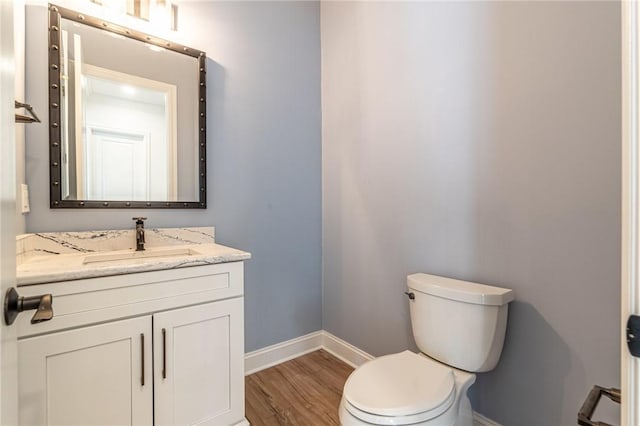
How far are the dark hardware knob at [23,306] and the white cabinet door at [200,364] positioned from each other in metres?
0.61

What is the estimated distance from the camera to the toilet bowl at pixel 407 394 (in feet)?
3.02

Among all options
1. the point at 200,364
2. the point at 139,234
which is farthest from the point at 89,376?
the point at 139,234

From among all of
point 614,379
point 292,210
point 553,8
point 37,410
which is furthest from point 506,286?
point 37,410

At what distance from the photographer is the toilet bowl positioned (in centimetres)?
92

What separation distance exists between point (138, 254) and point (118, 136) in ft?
1.98

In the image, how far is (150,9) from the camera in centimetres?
152

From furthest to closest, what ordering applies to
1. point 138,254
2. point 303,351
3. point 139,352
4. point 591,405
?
1. point 303,351
2. point 138,254
3. point 139,352
4. point 591,405

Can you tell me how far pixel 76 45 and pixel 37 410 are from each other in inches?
58.7

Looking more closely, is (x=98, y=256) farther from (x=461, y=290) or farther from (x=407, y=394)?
(x=461, y=290)

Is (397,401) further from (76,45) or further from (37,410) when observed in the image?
(76,45)

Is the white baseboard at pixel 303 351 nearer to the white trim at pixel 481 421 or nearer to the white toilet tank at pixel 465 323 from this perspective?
the white trim at pixel 481 421

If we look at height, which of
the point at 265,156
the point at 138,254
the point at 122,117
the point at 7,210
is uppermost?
the point at 122,117

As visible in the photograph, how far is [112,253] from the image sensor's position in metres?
1.38

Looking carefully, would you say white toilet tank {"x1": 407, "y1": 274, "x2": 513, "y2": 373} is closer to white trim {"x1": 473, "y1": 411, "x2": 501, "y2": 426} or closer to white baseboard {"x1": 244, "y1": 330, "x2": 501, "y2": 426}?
white trim {"x1": 473, "y1": 411, "x2": 501, "y2": 426}
